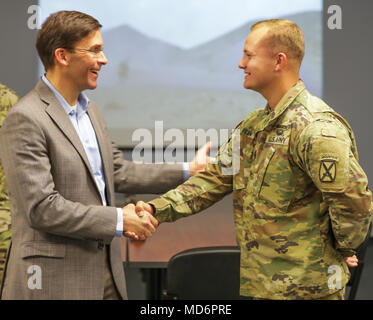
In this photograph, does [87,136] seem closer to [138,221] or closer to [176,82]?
[138,221]

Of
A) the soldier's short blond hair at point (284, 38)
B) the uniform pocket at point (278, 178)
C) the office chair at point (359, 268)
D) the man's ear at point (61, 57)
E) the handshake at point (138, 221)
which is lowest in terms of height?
the office chair at point (359, 268)

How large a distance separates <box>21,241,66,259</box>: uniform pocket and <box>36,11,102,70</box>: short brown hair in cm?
63

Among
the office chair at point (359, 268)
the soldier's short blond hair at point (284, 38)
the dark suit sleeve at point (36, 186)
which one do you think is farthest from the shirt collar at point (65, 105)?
the office chair at point (359, 268)

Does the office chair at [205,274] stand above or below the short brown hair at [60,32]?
below

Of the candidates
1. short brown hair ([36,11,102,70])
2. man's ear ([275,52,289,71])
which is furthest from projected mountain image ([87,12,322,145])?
man's ear ([275,52,289,71])

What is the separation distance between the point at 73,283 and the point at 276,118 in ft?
2.87

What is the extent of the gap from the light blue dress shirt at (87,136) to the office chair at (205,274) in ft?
1.77

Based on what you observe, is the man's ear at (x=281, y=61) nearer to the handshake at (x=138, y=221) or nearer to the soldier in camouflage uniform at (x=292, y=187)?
the soldier in camouflage uniform at (x=292, y=187)

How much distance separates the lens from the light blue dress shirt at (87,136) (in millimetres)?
1775

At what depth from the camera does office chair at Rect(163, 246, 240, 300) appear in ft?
7.11

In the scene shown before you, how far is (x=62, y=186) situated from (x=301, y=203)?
79 cm

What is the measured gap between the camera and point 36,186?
5.31 feet

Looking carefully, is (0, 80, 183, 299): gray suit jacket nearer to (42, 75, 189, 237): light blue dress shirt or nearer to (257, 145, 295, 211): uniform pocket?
(42, 75, 189, 237): light blue dress shirt
